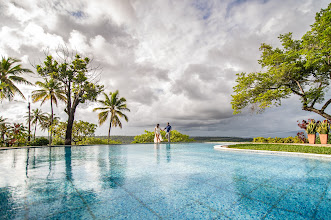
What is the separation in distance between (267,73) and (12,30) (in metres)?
24.1

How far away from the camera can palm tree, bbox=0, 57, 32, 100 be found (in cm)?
1655

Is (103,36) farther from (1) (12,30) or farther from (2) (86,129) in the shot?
(2) (86,129)

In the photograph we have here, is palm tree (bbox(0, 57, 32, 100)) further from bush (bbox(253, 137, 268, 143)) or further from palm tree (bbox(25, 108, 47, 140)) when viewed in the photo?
bush (bbox(253, 137, 268, 143))

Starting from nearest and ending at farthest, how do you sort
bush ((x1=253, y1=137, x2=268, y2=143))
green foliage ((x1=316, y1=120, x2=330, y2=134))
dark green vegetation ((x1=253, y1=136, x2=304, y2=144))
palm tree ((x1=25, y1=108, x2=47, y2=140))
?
green foliage ((x1=316, y1=120, x2=330, y2=134))
dark green vegetation ((x1=253, y1=136, x2=304, y2=144))
bush ((x1=253, y1=137, x2=268, y2=143))
palm tree ((x1=25, y1=108, x2=47, y2=140))

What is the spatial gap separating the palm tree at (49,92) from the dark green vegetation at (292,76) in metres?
22.0

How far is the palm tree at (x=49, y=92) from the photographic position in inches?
766

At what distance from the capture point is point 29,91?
19.6m

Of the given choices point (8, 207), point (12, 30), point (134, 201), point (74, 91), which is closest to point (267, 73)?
point (134, 201)

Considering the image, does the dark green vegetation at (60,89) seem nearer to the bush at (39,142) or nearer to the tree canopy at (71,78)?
the tree canopy at (71,78)

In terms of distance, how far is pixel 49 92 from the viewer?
65.5ft

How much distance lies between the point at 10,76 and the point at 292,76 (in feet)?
99.6

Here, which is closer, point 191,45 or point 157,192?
point 157,192

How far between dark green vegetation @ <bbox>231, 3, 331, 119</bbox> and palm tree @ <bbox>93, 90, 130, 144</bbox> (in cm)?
1887

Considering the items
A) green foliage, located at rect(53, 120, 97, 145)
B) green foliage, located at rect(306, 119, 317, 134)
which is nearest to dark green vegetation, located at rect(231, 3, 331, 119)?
green foliage, located at rect(306, 119, 317, 134)
